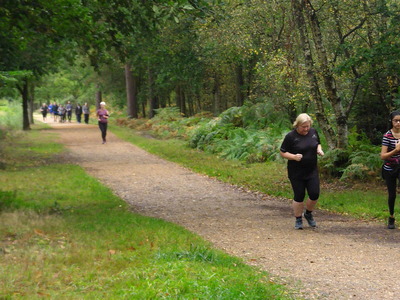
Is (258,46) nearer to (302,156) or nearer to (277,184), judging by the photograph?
(277,184)

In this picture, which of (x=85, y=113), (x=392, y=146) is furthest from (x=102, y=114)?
(x=85, y=113)

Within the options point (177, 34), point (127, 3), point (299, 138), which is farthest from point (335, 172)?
point (177, 34)

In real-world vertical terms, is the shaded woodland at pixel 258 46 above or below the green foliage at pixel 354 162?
above

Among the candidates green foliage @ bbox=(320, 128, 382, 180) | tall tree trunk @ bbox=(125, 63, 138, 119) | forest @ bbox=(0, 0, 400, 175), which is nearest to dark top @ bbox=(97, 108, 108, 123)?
forest @ bbox=(0, 0, 400, 175)

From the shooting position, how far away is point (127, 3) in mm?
10414

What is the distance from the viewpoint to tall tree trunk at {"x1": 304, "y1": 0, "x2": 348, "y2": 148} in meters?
13.4

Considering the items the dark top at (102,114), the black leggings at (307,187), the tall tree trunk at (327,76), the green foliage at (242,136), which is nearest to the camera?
the black leggings at (307,187)

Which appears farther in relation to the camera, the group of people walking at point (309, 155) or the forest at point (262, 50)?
the forest at point (262, 50)

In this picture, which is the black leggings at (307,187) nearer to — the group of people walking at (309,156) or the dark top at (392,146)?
the group of people walking at (309,156)

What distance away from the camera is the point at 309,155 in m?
8.54

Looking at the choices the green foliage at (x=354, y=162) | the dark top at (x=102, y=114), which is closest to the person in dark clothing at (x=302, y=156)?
the green foliage at (x=354, y=162)

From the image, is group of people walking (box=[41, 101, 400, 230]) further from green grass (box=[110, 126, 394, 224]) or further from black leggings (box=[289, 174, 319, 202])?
green grass (box=[110, 126, 394, 224])

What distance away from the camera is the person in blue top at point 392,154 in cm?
846

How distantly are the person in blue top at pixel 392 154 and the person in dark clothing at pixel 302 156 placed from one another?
105 cm
